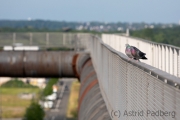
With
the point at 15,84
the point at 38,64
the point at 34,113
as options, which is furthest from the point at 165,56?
the point at 15,84

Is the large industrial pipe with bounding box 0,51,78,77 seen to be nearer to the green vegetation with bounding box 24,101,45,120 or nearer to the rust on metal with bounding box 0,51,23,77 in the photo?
the rust on metal with bounding box 0,51,23,77

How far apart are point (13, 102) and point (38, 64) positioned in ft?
349

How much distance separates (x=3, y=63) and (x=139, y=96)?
23.6 m

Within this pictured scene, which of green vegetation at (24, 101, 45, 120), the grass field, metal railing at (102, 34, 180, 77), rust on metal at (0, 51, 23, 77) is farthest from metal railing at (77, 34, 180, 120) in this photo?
the grass field

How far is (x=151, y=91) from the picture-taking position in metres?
4.92

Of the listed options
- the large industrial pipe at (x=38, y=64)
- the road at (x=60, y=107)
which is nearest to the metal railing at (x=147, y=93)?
the large industrial pipe at (x=38, y=64)

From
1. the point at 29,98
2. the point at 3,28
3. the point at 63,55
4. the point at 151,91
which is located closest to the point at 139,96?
the point at 151,91

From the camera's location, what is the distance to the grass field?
389ft

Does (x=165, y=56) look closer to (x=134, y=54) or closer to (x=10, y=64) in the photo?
(x=134, y=54)

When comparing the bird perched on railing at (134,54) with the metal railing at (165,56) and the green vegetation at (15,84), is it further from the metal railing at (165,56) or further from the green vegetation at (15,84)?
the green vegetation at (15,84)

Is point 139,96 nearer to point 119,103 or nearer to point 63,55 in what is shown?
point 119,103

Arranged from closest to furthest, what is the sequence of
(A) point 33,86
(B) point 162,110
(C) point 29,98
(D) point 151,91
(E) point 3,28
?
(B) point 162,110
(D) point 151,91
(E) point 3,28
(C) point 29,98
(A) point 33,86

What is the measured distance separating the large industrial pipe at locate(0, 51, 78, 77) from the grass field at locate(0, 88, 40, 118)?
83.0 meters

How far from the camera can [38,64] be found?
2919 centimetres
